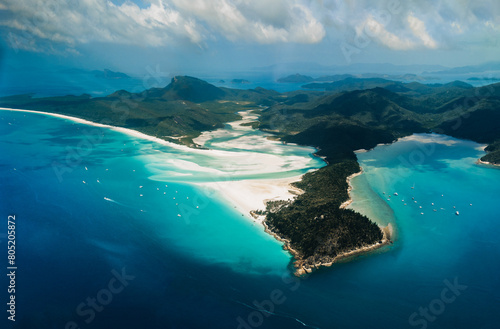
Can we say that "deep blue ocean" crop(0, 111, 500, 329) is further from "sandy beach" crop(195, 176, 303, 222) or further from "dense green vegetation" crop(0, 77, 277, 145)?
"dense green vegetation" crop(0, 77, 277, 145)

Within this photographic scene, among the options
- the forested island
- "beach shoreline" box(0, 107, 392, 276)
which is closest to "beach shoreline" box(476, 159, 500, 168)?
the forested island

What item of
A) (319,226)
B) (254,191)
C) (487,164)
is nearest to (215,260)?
(319,226)

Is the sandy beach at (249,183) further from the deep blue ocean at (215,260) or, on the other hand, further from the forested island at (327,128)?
the forested island at (327,128)

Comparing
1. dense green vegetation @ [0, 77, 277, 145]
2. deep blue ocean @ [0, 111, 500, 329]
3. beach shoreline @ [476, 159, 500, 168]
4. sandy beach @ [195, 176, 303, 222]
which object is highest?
dense green vegetation @ [0, 77, 277, 145]

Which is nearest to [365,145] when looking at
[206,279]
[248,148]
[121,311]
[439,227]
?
[248,148]

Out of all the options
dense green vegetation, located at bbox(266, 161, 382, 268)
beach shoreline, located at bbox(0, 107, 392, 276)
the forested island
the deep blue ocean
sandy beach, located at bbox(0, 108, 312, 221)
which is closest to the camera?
the deep blue ocean

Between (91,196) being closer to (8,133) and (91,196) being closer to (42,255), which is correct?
(42,255)
